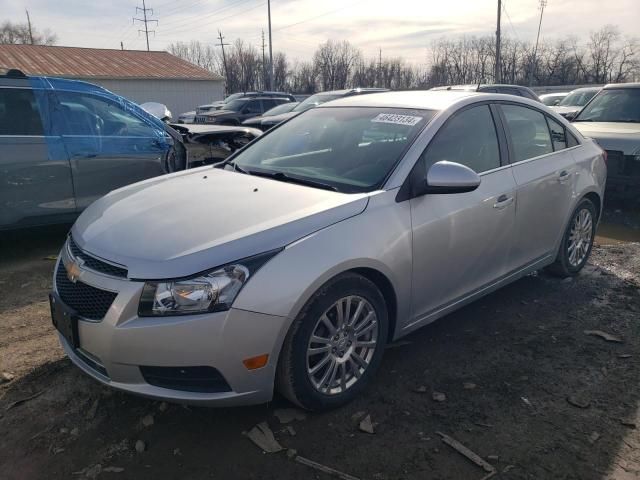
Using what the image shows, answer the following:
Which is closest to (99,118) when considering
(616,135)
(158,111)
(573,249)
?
(158,111)

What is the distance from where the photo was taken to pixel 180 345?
2.34m

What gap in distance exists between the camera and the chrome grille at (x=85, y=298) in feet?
8.13

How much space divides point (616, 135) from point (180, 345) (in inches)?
278

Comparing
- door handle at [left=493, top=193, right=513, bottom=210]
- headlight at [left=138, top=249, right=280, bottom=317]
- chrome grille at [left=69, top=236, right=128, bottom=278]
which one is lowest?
headlight at [left=138, top=249, right=280, bottom=317]

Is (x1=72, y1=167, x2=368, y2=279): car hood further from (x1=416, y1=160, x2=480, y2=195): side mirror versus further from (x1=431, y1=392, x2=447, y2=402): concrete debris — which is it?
(x1=431, y1=392, x2=447, y2=402): concrete debris

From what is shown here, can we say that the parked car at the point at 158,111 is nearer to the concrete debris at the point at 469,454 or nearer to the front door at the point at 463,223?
the front door at the point at 463,223

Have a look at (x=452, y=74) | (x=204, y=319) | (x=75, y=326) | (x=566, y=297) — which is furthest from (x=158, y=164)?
(x=452, y=74)

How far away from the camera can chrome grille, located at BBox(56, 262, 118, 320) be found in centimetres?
248

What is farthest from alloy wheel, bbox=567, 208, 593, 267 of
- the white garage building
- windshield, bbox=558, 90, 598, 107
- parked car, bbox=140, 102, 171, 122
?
the white garage building

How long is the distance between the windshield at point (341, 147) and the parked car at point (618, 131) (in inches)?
190

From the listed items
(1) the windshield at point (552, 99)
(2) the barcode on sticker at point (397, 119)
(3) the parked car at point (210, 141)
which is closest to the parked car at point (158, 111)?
(3) the parked car at point (210, 141)

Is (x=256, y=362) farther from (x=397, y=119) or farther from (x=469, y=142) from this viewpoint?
(x=469, y=142)

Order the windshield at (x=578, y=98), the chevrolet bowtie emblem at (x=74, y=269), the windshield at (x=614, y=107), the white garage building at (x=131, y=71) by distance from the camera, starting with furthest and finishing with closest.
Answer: the white garage building at (x=131, y=71) → the windshield at (x=578, y=98) → the windshield at (x=614, y=107) → the chevrolet bowtie emblem at (x=74, y=269)

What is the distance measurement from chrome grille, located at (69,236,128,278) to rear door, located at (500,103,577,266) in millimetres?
2740
